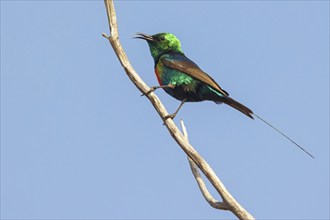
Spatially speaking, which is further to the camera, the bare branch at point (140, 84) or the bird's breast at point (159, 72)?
the bird's breast at point (159, 72)

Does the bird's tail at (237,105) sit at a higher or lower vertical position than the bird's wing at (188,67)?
lower

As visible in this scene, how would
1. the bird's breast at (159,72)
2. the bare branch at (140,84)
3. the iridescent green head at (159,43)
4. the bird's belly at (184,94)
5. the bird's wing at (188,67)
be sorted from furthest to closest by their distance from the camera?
the iridescent green head at (159,43) < the bird's breast at (159,72) < the bird's belly at (184,94) < the bird's wing at (188,67) < the bare branch at (140,84)

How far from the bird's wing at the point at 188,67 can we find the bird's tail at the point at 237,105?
0.08m

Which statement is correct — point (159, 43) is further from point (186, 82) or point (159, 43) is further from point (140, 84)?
point (140, 84)

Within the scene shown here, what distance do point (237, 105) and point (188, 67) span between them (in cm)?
89

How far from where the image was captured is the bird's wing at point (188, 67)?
7.84 metres

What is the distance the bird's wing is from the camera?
25.7 feet

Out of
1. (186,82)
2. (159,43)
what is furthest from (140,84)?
(159,43)

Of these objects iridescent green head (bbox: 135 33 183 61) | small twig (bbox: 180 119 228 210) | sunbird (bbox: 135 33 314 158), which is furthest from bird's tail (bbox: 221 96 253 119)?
iridescent green head (bbox: 135 33 183 61)

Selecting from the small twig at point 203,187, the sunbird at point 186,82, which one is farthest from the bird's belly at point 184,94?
the small twig at point 203,187

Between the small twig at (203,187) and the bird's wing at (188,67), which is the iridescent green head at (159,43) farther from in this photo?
the small twig at (203,187)

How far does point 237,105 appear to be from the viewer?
7598mm

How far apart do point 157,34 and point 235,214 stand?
323 cm

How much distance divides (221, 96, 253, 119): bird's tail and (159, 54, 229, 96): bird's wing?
0.08 m
